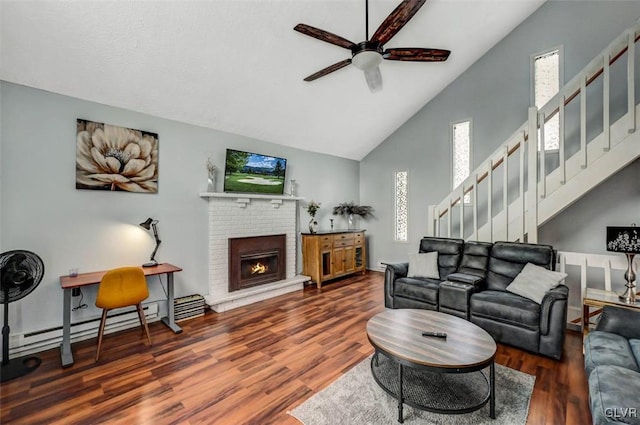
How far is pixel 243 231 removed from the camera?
14.8ft

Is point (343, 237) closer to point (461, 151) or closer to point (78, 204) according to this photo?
point (461, 151)

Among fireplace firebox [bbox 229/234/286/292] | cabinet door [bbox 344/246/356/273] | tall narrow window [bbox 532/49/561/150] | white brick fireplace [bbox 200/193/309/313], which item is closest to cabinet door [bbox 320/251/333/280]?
white brick fireplace [bbox 200/193/309/313]

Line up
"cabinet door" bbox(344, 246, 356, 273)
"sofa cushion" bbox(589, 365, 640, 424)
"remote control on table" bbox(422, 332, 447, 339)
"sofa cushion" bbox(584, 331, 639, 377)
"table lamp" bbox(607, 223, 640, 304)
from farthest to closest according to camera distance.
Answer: "cabinet door" bbox(344, 246, 356, 273)
"table lamp" bbox(607, 223, 640, 304)
"remote control on table" bbox(422, 332, 447, 339)
"sofa cushion" bbox(584, 331, 639, 377)
"sofa cushion" bbox(589, 365, 640, 424)

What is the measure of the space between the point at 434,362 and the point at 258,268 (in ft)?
11.1

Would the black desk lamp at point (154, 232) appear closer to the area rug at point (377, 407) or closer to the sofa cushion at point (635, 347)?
the area rug at point (377, 407)

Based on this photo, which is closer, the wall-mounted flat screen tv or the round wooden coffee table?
the round wooden coffee table

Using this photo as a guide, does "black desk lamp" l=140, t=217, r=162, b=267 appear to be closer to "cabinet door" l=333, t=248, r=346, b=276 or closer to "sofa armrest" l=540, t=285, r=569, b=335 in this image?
"cabinet door" l=333, t=248, r=346, b=276

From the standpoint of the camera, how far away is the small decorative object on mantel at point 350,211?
249 inches

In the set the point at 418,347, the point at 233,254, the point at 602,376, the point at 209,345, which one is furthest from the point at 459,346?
the point at 233,254

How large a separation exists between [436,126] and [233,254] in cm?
450

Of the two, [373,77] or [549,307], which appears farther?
[373,77]

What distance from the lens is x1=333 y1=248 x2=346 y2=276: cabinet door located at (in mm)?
5527

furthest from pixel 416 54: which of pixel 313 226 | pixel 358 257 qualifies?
pixel 358 257

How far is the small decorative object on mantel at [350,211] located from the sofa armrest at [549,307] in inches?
157
